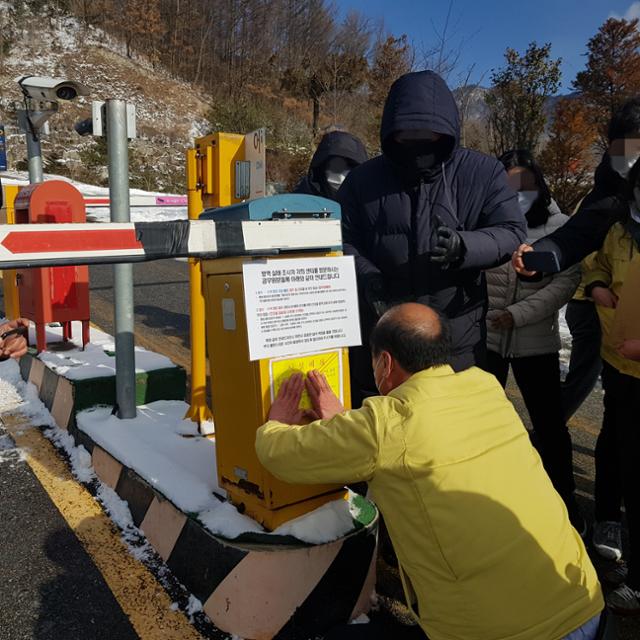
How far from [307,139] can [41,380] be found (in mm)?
26429

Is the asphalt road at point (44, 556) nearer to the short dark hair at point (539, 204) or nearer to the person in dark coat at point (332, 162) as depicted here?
the short dark hair at point (539, 204)

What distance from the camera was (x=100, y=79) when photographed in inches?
1275

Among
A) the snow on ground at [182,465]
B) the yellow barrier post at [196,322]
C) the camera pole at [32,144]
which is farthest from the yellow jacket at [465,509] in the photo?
the camera pole at [32,144]

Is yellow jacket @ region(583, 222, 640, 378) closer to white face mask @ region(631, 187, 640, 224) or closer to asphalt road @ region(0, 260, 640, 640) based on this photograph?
white face mask @ region(631, 187, 640, 224)

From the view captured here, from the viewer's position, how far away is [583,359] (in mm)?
3896

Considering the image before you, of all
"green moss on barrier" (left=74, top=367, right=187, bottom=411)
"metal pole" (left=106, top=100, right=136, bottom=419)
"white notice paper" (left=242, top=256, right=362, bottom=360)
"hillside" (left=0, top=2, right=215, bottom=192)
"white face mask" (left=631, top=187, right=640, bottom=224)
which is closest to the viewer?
"white notice paper" (left=242, top=256, right=362, bottom=360)

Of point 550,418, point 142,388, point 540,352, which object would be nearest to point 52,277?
point 142,388

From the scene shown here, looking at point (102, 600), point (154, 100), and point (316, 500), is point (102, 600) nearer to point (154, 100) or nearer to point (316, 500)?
point (316, 500)

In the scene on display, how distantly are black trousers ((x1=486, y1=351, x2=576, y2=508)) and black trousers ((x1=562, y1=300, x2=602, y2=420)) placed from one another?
2.90ft

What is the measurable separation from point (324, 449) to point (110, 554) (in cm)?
150

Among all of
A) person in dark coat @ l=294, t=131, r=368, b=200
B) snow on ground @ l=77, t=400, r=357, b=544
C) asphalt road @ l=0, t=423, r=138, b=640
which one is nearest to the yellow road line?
asphalt road @ l=0, t=423, r=138, b=640

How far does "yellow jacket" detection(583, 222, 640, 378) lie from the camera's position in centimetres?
245

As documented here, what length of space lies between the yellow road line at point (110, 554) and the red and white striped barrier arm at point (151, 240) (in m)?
1.34

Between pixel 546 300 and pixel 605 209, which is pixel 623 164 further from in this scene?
pixel 546 300
